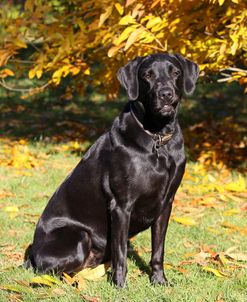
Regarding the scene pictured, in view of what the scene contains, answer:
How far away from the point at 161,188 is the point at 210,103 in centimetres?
821

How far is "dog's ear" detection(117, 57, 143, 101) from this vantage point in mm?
4207

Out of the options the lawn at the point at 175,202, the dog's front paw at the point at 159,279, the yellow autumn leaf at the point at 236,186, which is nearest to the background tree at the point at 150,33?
the yellow autumn leaf at the point at 236,186

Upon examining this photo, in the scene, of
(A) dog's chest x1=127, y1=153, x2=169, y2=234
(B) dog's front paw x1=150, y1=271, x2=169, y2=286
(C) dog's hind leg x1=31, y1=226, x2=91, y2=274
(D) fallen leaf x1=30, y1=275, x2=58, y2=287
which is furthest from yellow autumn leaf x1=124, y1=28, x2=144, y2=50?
(D) fallen leaf x1=30, y1=275, x2=58, y2=287

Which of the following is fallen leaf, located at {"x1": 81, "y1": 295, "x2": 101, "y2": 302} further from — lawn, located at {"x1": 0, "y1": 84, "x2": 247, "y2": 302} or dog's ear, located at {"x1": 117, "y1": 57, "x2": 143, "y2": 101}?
dog's ear, located at {"x1": 117, "y1": 57, "x2": 143, "y2": 101}

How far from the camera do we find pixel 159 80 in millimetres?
4133

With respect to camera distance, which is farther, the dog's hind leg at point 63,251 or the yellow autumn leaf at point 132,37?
the yellow autumn leaf at point 132,37

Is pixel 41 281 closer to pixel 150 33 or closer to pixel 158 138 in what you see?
pixel 158 138

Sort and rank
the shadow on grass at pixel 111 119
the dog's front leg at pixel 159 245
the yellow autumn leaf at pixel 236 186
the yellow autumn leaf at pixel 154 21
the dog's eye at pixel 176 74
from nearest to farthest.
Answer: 1. the dog's eye at pixel 176 74
2. the dog's front leg at pixel 159 245
3. the yellow autumn leaf at pixel 154 21
4. the yellow autumn leaf at pixel 236 186
5. the shadow on grass at pixel 111 119

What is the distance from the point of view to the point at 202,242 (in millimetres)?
5223

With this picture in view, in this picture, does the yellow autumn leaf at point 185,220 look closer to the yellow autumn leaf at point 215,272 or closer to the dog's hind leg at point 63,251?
the yellow autumn leaf at point 215,272

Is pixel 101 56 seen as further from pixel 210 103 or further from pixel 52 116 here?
pixel 210 103

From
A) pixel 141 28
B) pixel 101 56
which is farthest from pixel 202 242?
pixel 101 56

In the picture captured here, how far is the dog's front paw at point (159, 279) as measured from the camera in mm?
4266

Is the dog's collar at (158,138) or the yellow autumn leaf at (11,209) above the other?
the dog's collar at (158,138)
